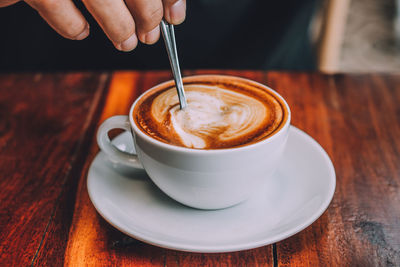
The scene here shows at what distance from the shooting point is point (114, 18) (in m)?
0.55

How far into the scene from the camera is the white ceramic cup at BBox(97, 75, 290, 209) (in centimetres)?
48

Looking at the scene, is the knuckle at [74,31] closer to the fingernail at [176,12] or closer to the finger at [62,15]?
the finger at [62,15]

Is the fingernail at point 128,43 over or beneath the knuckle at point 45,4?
beneath

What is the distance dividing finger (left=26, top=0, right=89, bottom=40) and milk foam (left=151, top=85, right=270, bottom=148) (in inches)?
6.3

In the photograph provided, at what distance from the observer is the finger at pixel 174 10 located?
56cm

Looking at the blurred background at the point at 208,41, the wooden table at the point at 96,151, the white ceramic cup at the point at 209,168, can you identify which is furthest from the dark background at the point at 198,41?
the white ceramic cup at the point at 209,168

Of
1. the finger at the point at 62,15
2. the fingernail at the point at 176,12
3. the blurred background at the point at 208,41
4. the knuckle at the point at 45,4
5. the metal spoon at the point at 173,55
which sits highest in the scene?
the knuckle at the point at 45,4

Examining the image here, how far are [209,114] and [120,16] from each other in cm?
18

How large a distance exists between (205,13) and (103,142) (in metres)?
0.73

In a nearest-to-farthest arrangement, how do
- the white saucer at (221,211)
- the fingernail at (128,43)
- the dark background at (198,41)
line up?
the white saucer at (221,211) → the fingernail at (128,43) → the dark background at (198,41)

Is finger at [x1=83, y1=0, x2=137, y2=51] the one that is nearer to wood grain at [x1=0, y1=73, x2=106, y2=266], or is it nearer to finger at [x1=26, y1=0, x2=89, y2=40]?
finger at [x1=26, y1=0, x2=89, y2=40]

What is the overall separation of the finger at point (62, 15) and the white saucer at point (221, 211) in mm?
204

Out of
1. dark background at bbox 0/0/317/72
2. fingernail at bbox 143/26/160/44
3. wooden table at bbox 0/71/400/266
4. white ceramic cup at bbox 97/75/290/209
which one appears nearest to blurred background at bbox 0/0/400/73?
dark background at bbox 0/0/317/72

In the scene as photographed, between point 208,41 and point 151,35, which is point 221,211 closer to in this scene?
point 151,35
